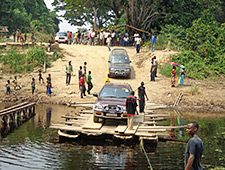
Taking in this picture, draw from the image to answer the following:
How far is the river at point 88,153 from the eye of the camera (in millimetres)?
10695

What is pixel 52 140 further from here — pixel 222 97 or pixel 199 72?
pixel 199 72

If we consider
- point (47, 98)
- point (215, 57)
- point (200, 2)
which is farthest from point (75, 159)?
point (200, 2)

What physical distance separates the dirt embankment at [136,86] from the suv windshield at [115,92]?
8.11 meters

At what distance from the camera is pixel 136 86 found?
88.7ft

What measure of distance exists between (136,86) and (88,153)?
15.5 meters

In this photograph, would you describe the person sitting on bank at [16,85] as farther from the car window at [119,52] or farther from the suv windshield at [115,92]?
the suv windshield at [115,92]

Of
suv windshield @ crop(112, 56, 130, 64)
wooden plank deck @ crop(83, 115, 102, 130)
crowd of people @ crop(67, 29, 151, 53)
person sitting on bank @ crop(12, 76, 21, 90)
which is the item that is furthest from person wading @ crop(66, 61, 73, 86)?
crowd of people @ crop(67, 29, 151, 53)

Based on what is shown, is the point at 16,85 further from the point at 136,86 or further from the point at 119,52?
the point at 119,52

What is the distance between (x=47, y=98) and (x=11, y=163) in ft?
45.7

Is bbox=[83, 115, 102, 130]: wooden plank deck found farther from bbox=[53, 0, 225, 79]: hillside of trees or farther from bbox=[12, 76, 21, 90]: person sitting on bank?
bbox=[53, 0, 225, 79]: hillside of trees

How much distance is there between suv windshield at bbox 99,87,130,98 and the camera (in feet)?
50.3

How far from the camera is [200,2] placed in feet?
134

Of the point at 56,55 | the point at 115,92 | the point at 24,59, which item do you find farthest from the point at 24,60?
the point at 115,92

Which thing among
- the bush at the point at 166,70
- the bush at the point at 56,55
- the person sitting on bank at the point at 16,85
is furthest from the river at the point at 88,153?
the bush at the point at 56,55
